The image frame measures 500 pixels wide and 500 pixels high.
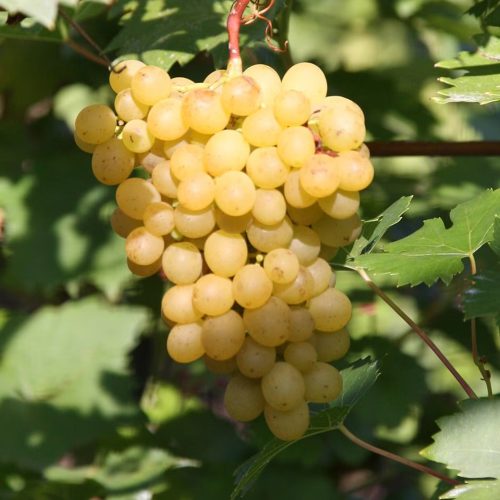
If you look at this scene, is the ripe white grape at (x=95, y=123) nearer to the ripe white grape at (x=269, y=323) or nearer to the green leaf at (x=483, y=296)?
the ripe white grape at (x=269, y=323)

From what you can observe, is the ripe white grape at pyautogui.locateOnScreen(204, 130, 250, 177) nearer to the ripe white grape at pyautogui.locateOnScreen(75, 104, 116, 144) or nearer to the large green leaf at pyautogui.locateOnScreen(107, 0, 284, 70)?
the ripe white grape at pyautogui.locateOnScreen(75, 104, 116, 144)

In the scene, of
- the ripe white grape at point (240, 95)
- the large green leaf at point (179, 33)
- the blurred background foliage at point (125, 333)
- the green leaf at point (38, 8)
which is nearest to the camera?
the green leaf at point (38, 8)

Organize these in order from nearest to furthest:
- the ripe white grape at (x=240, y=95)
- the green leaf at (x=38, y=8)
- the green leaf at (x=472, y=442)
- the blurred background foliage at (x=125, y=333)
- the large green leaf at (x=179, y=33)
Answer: the green leaf at (x=38, y=8), the ripe white grape at (x=240, y=95), the green leaf at (x=472, y=442), the large green leaf at (x=179, y=33), the blurred background foliage at (x=125, y=333)

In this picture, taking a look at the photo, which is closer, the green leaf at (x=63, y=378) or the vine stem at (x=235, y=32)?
the vine stem at (x=235, y=32)

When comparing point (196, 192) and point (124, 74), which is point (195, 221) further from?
point (124, 74)

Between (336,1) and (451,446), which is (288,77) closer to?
(451,446)

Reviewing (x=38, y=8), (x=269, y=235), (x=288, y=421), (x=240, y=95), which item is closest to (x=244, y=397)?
(x=288, y=421)

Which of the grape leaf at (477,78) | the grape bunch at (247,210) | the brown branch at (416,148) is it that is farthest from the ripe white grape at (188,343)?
the brown branch at (416,148)

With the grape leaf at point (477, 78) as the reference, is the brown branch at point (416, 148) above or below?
below

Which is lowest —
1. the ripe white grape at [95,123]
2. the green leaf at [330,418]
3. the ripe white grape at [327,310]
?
the green leaf at [330,418]
